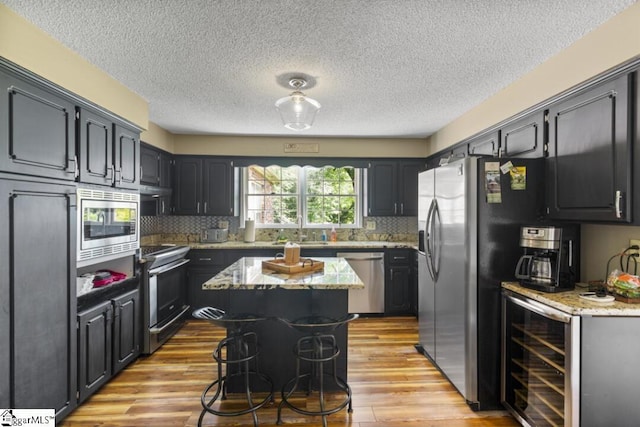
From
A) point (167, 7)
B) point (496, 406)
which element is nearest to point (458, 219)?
point (496, 406)

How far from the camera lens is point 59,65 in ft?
6.93

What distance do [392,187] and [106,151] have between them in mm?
3522

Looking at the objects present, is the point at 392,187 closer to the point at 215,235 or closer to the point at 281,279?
the point at 215,235

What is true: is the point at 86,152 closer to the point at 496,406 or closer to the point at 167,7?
the point at 167,7

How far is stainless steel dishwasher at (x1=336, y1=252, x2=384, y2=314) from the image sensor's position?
4.37 m

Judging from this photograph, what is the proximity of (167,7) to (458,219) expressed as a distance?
228 cm

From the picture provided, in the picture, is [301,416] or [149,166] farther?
[149,166]

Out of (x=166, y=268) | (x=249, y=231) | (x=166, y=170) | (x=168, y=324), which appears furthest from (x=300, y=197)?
(x=168, y=324)

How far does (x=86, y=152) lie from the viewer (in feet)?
7.70

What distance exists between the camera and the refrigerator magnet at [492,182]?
232cm

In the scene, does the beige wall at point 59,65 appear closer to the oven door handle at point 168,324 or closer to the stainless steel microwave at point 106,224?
the stainless steel microwave at point 106,224

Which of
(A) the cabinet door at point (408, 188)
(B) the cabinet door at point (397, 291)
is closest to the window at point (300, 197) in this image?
(A) the cabinet door at point (408, 188)

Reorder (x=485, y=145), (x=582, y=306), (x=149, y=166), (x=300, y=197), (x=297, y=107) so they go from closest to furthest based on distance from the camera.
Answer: (x=582, y=306), (x=297, y=107), (x=485, y=145), (x=149, y=166), (x=300, y=197)

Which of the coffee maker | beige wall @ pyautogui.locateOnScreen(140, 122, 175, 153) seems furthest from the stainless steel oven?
the coffee maker
